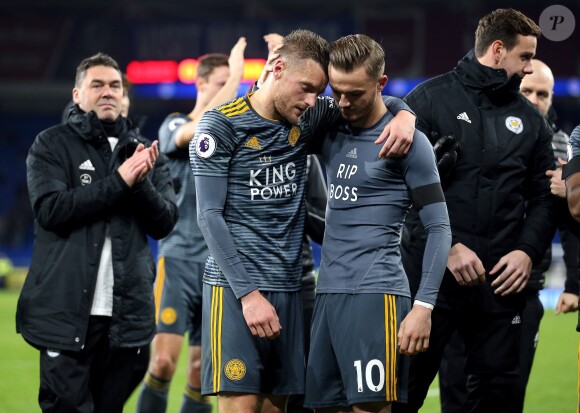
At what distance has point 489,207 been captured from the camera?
4.58 meters

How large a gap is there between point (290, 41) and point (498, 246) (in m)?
1.54

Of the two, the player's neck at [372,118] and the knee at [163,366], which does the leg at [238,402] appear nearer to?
the player's neck at [372,118]

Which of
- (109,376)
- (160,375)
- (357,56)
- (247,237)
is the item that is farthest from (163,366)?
(357,56)

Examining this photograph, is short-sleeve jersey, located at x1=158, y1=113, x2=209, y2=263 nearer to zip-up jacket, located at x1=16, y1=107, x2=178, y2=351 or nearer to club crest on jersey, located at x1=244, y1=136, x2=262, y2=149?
zip-up jacket, located at x1=16, y1=107, x2=178, y2=351

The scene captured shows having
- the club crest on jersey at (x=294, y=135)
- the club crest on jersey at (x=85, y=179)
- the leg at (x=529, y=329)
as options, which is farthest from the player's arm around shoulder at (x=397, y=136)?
the leg at (x=529, y=329)

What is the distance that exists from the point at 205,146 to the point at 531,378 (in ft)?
22.1

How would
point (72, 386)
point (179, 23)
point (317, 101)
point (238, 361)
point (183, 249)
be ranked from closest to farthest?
1. point (238, 361)
2. point (317, 101)
3. point (72, 386)
4. point (183, 249)
5. point (179, 23)

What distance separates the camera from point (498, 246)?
462 cm

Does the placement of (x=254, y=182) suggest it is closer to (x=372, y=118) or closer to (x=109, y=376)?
(x=372, y=118)

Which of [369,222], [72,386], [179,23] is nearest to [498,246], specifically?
[369,222]

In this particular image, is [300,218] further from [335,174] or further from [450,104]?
[450,104]

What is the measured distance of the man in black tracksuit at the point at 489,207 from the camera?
4566 mm

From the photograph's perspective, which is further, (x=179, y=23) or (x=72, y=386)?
(x=179, y=23)

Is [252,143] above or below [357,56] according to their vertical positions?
below
